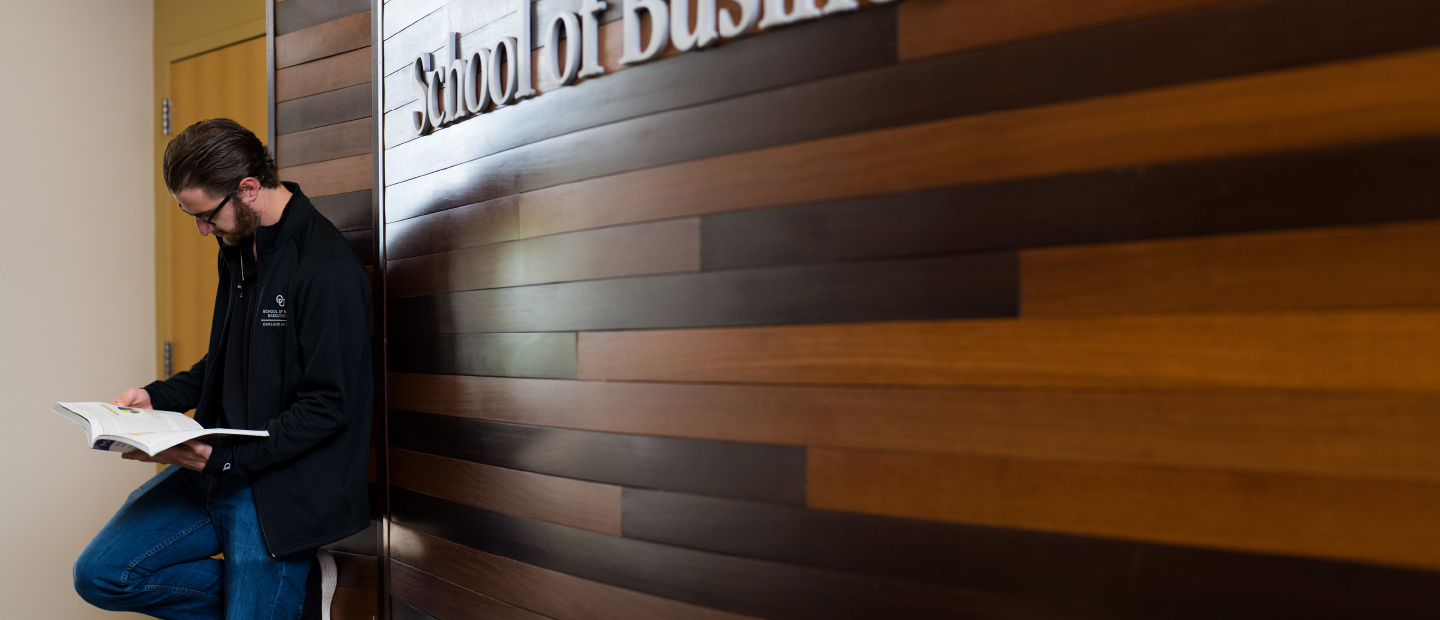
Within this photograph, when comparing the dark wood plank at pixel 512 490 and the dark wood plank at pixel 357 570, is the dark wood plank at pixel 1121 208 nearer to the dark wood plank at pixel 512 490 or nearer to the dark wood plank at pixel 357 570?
the dark wood plank at pixel 512 490

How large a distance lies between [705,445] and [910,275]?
1.57 feet

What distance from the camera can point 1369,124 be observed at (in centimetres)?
88

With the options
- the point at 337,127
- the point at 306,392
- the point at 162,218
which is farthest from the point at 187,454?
the point at 162,218

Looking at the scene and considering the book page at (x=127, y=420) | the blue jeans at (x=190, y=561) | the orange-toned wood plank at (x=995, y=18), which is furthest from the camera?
the blue jeans at (x=190, y=561)

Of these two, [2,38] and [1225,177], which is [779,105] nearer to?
[1225,177]

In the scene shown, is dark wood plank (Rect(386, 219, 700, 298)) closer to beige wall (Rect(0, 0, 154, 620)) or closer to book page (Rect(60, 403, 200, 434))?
book page (Rect(60, 403, 200, 434))

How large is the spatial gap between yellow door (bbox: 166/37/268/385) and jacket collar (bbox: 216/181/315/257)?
1.20m

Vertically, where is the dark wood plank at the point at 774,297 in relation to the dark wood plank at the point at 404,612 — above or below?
above

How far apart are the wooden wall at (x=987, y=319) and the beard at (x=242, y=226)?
28.8 inches

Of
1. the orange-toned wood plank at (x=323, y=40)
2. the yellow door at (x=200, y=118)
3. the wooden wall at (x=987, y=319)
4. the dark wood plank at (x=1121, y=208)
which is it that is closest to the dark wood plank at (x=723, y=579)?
the wooden wall at (x=987, y=319)

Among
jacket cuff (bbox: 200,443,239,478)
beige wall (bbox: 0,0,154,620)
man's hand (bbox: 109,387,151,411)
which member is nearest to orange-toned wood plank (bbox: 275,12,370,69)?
man's hand (bbox: 109,387,151,411)

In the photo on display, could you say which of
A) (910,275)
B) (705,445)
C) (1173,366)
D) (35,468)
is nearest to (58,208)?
(35,468)

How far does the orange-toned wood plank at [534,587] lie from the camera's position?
1.40 m

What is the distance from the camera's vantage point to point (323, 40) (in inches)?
88.8
